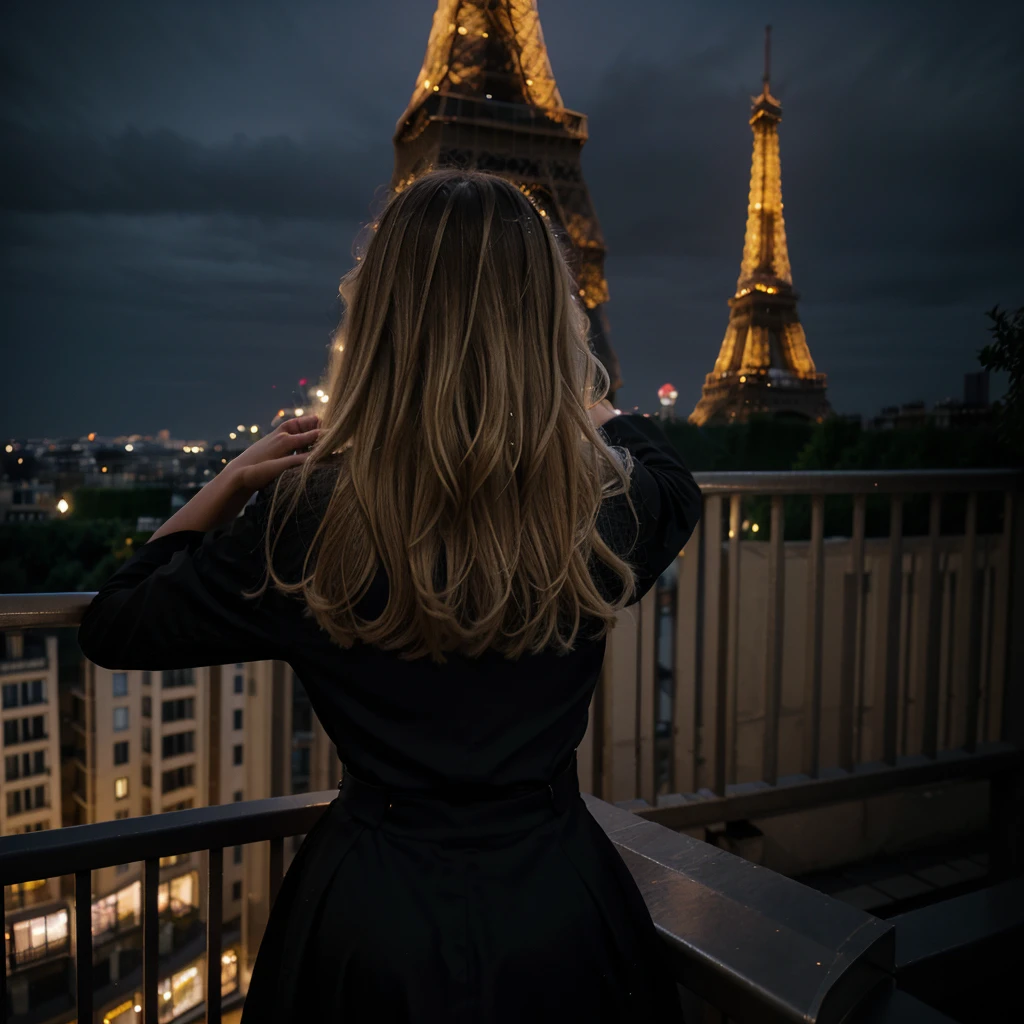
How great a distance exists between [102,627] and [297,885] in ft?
1.10

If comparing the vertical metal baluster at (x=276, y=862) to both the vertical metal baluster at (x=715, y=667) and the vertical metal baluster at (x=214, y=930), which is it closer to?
the vertical metal baluster at (x=214, y=930)

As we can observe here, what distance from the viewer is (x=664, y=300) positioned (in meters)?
44.6

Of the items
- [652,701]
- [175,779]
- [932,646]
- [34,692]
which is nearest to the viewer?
[34,692]

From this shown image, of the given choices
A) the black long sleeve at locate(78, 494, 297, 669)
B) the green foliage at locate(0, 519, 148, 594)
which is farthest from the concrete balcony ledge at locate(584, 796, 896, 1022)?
the green foliage at locate(0, 519, 148, 594)

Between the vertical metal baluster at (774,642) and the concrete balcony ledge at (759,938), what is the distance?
1225 millimetres

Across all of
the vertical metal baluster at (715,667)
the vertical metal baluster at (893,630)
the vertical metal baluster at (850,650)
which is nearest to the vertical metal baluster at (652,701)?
the vertical metal baluster at (715,667)

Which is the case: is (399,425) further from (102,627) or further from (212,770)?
(212,770)

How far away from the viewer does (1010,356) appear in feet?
6.90

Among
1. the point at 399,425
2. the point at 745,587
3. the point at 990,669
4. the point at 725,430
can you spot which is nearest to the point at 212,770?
the point at 399,425

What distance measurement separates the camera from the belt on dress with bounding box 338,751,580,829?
771mm

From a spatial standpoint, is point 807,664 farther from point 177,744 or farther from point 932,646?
point 177,744

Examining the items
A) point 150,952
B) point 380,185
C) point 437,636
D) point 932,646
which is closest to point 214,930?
point 150,952

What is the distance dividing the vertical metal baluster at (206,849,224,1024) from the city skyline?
0.64 metres

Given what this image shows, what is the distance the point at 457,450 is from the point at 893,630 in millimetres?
1793
